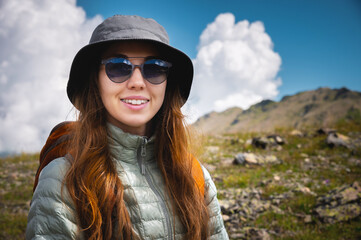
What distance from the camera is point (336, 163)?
26.1 feet

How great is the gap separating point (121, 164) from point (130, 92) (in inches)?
23.2

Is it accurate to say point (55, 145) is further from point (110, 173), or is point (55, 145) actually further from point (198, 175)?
point (198, 175)

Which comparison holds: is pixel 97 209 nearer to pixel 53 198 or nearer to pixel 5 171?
pixel 53 198

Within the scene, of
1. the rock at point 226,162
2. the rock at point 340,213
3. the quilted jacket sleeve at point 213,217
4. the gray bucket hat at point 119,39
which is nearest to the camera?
the gray bucket hat at point 119,39

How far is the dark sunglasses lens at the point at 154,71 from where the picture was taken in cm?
185

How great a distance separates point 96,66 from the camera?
1970 millimetres

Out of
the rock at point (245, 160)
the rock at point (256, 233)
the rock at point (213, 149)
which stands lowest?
the rock at point (256, 233)

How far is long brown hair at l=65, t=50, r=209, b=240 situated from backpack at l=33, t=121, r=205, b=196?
9 centimetres

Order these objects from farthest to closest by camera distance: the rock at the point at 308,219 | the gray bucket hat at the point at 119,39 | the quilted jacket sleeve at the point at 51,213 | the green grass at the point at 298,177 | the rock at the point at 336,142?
1. the rock at the point at 336,142
2. the rock at the point at 308,219
3. the green grass at the point at 298,177
4. the gray bucket hat at the point at 119,39
5. the quilted jacket sleeve at the point at 51,213

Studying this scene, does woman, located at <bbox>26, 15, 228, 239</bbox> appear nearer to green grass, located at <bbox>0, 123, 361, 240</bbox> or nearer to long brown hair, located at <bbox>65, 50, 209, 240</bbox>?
long brown hair, located at <bbox>65, 50, 209, 240</bbox>

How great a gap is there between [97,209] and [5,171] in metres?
9.40

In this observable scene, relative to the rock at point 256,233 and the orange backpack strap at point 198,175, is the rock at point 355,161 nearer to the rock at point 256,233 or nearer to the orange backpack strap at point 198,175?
the rock at point 256,233

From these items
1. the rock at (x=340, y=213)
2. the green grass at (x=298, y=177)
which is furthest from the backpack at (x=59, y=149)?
the rock at (x=340, y=213)

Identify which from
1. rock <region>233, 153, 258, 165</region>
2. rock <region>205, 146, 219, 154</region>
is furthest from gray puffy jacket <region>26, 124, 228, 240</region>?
rock <region>205, 146, 219, 154</region>
